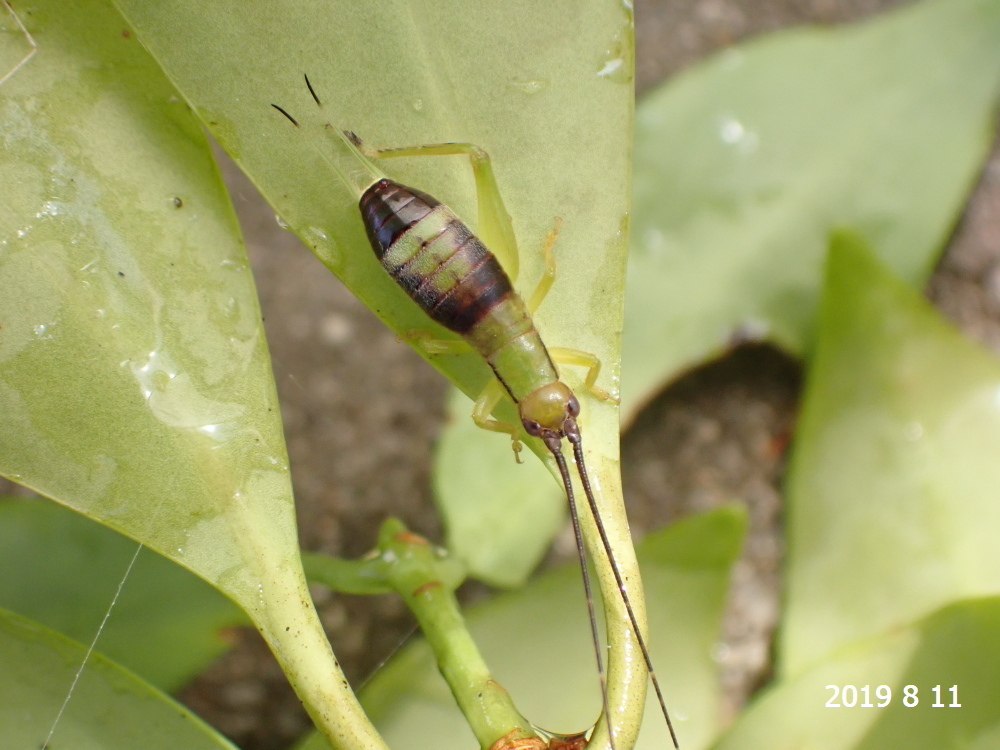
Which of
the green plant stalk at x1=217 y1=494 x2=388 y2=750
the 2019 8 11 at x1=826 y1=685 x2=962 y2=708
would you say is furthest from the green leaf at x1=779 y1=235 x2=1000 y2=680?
the green plant stalk at x1=217 y1=494 x2=388 y2=750

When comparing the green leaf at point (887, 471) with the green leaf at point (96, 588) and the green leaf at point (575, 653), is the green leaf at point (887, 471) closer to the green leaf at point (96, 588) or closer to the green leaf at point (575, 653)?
the green leaf at point (575, 653)

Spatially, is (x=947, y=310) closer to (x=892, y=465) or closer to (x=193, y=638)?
(x=892, y=465)

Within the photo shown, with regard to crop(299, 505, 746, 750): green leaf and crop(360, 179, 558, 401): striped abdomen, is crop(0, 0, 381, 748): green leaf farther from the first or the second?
crop(299, 505, 746, 750): green leaf

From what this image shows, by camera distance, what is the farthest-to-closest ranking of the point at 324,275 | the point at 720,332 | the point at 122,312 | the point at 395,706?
the point at 324,275 < the point at 720,332 < the point at 395,706 < the point at 122,312

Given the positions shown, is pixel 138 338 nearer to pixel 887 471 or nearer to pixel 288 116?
pixel 288 116

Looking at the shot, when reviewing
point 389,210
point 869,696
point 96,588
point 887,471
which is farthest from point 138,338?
point 887,471

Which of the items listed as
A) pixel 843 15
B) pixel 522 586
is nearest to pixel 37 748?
pixel 522 586
